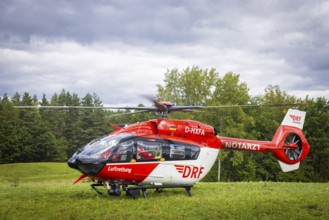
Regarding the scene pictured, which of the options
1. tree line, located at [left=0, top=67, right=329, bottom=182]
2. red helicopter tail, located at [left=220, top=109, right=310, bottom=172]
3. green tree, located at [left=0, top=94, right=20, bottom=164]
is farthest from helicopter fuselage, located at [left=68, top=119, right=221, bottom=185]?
green tree, located at [left=0, top=94, right=20, bottom=164]

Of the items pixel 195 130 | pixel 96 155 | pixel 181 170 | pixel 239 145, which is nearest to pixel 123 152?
pixel 96 155

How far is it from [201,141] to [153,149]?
9.80ft

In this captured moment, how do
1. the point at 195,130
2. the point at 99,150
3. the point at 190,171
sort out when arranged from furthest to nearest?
the point at 195,130 < the point at 190,171 < the point at 99,150

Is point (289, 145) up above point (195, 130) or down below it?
below

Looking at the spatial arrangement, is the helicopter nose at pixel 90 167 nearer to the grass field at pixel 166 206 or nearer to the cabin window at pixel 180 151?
the grass field at pixel 166 206

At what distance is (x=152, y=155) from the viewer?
15.8 metres

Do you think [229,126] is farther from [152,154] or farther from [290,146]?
[152,154]

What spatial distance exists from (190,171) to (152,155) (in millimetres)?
2326

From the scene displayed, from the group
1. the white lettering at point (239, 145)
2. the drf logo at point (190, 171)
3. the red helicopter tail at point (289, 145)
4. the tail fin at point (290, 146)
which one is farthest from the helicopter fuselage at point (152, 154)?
the tail fin at point (290, 146)

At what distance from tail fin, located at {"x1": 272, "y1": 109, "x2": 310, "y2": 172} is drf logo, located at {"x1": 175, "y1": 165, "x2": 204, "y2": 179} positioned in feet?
18.4

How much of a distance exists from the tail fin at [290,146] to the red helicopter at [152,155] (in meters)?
2.85

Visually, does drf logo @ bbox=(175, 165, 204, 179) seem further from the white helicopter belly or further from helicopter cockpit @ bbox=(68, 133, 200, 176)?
helicopter cockpit @ bbox=(68, 133, 200, 176)

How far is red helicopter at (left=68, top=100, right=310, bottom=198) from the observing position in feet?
48.0

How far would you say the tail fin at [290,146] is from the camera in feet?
67.1
